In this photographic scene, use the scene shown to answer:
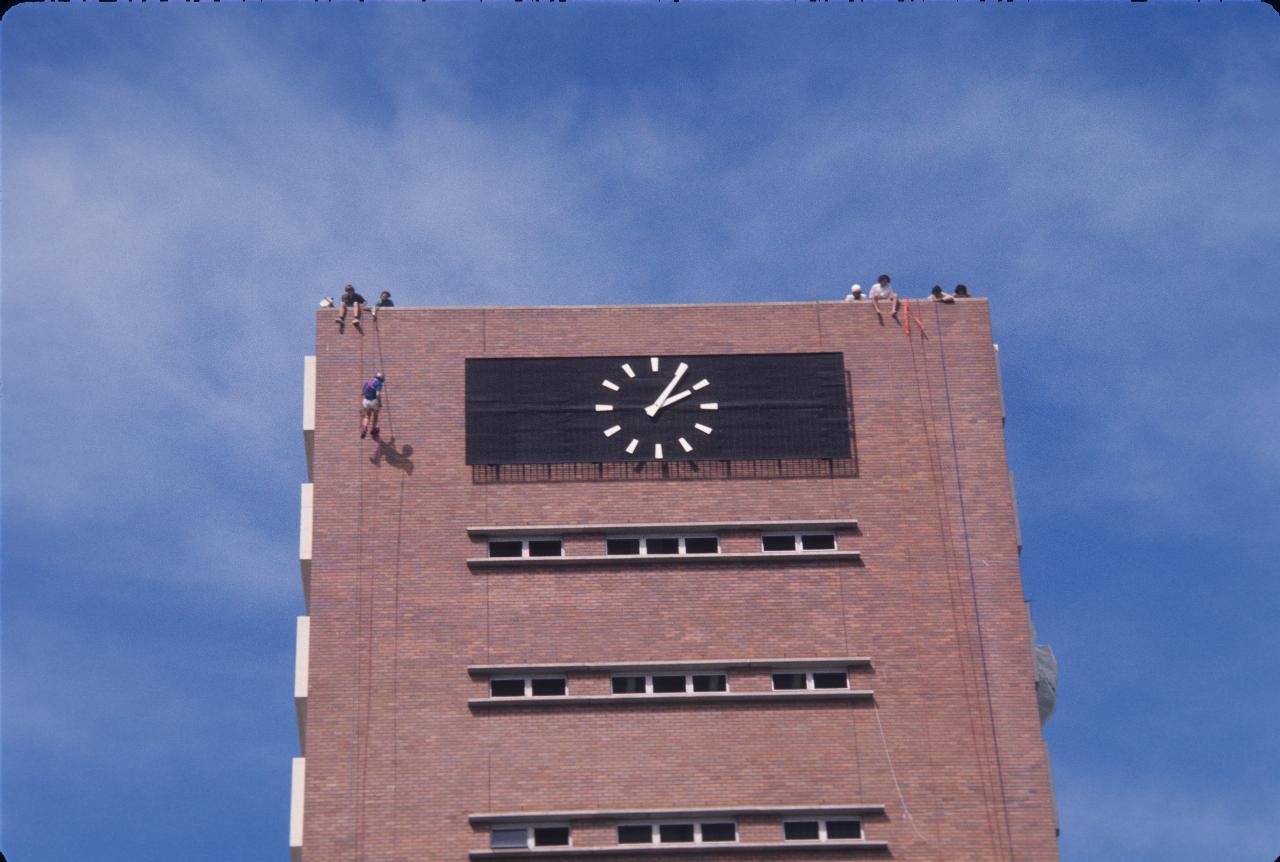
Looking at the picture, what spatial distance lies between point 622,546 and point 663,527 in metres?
1.24

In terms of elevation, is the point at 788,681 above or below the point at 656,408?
below

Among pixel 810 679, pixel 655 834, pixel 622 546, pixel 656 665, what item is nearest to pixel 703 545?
pixel 622 546

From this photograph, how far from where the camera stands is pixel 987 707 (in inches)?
2657

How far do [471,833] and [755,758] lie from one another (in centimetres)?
756

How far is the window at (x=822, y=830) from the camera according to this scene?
65.6 meters

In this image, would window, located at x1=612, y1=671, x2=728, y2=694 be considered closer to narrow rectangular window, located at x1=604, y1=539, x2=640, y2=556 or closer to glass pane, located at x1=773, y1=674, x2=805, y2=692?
glass pane, located at x1=773, y1=674, x2=805, y2=692

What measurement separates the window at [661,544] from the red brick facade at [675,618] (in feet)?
1.56

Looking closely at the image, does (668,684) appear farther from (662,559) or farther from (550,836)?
(550,836)

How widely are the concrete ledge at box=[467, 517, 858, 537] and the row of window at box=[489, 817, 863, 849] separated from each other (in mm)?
8394

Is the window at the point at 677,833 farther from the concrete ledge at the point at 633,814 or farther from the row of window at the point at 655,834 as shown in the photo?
the concrete ledge at the point at 633,814

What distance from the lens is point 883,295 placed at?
241 ft

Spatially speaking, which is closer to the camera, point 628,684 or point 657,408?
point 628,684

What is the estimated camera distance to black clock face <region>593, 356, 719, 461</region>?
2798 inches

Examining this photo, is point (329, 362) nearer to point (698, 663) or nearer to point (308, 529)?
point (308, 529)
